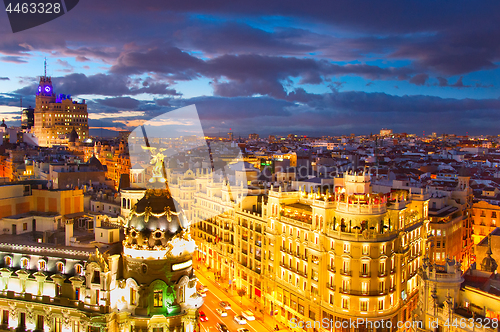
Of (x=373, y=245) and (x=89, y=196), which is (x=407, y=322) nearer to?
(x=373, y=245)

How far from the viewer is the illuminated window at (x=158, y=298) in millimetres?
35312

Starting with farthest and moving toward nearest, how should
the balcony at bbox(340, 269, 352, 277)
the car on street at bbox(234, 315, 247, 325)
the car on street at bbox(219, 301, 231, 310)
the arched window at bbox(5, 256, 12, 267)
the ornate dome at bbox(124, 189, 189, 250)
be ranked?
the car on street at bbox(219, 301, 231, 310) < the car on street at bbox(234, 315, 247, 325) < the balcony at bbox(340, 269, 352, 277) < the arched window at bbox(5, 256, 12, 267) < the ornate dome at bbox(124, 189, 189, 250)

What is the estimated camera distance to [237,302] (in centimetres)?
6009

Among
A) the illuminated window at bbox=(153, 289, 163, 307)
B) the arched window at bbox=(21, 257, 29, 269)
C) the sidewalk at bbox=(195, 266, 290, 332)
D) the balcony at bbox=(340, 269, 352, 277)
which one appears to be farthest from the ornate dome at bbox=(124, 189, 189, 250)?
the sidewalk at bbox=(195, 266, 290, 332)

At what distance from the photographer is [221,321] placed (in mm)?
52406

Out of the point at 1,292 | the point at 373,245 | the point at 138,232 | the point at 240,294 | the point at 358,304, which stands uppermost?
the point at 138,232

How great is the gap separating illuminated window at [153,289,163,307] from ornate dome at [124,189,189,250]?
398 centimetres

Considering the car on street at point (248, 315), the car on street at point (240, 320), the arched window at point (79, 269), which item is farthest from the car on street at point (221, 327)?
the arched window at point (79, 269)

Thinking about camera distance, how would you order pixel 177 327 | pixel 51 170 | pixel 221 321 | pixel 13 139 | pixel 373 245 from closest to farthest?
pixel 177 327
pixel 373 245
pixel 221 321
pixel 51 170
pixel 13 139

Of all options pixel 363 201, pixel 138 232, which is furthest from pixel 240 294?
pixel 138 232

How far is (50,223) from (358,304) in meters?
37.6

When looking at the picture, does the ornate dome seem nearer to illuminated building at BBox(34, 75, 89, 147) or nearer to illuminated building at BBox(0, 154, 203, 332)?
illuminated building at BBox(0, 154, 203, 332)

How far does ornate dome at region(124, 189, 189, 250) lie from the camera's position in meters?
35.7

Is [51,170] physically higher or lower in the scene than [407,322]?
higher
